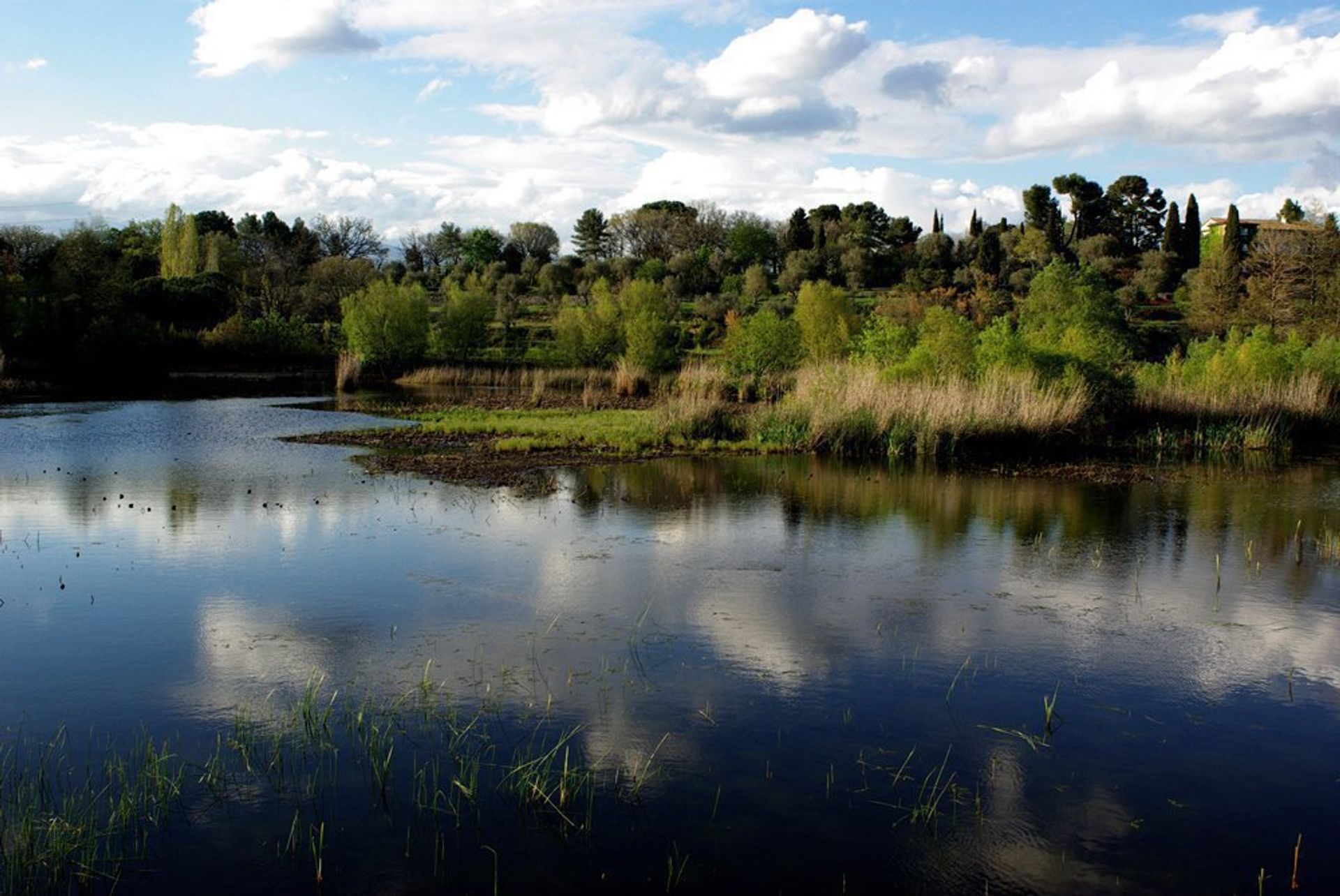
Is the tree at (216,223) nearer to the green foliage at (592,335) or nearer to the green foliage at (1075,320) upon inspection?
the green foliage at (592,335)

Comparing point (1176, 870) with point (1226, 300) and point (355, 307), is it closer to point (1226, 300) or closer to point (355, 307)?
point (355, 307)

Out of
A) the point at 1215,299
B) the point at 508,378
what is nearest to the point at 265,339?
the point at 508,378

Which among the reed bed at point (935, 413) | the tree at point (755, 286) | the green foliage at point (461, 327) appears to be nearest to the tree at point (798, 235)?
the tree at point (755, 286)

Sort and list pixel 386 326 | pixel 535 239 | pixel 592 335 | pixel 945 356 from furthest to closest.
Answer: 1. pixel 535 239
2. pixel 592 335
3. pixel 386 326
4. pixel 945 356

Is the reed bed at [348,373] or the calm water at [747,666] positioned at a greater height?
the reed bed at [348,373]

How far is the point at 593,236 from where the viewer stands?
355ft

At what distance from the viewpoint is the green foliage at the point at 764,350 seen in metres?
39.7

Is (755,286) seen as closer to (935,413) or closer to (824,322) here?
(824,322)

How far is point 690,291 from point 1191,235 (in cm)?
4145

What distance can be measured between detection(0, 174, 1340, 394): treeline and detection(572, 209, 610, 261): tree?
0.20 metres

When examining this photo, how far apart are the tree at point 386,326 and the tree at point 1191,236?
2484 inches

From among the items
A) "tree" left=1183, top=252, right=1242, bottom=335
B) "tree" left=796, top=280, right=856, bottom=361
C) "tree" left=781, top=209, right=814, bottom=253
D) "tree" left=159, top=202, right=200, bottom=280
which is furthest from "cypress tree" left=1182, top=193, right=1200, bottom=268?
"tree" left=159, top=202, right=200, bottom=280

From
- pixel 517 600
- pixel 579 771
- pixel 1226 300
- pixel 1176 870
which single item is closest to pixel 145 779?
pixel 579 771

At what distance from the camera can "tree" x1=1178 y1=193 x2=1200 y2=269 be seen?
86625 millimetres
